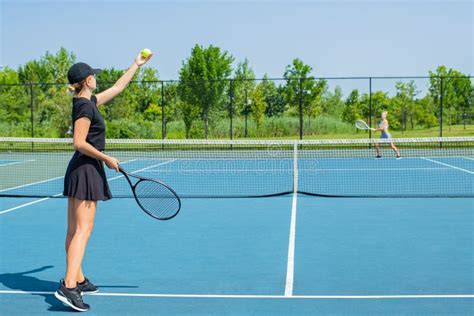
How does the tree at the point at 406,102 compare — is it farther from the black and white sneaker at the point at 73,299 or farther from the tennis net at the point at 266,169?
the black and white sneaker at the point at 73,299

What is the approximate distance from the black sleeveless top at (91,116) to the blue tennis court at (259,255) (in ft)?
3.68

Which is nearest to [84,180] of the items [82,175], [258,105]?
[82,175]

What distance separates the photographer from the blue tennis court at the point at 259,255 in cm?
474

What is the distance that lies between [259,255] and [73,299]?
2.28 m

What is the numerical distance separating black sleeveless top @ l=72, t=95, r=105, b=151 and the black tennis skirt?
0.40 ft

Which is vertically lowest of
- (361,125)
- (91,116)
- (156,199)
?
(156,199)

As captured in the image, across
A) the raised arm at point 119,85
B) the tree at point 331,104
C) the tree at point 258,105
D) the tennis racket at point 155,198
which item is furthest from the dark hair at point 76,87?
the tree at point 331,104

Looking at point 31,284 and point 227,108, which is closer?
point 31,284

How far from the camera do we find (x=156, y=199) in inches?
207

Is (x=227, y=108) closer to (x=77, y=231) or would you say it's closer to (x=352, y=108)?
(x=352, y=108)

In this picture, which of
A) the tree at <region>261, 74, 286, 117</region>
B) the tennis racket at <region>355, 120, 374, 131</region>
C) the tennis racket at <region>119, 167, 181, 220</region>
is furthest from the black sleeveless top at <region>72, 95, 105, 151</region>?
the tree at <region>261, 74, 286, 117</region>

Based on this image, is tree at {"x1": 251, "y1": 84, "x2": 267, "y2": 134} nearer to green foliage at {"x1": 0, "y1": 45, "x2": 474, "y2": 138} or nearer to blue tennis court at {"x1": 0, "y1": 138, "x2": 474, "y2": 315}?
green foliage at {"x1": 0, "y1": 45, "x2": 474, "y2": 138}

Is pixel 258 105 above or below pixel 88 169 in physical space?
above

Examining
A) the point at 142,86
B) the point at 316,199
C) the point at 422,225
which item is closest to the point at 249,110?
the point at 142,86
